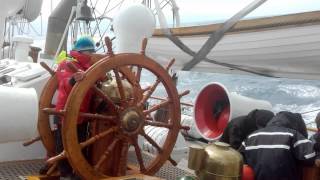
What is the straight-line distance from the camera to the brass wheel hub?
238 centimetres

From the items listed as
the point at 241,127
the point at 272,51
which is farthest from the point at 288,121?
the point at 272,51

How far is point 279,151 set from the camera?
7.32 feet

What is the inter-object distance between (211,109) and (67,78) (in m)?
1.26

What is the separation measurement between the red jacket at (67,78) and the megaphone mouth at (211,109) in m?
1.06

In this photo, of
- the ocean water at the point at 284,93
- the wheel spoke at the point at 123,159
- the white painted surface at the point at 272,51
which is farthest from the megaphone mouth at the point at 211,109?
the ocean water at the point at 284,93

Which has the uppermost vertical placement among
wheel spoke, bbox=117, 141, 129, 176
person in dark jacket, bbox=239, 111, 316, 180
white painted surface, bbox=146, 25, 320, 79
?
white painted surface, bbox=146, 25, 320, 79

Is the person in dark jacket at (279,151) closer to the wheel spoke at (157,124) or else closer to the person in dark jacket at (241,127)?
the person in dark jacket at (241,127)

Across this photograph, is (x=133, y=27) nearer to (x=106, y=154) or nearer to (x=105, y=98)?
(x=105, y=98)

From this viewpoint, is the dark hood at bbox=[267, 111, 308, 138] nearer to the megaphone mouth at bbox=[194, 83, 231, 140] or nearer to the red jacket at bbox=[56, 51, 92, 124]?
the megaphone mouth at bbox=[194, 83, 231, 140]

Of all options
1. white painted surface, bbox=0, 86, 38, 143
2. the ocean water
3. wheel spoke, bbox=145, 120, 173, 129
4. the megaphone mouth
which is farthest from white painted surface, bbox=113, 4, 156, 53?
the ocean water

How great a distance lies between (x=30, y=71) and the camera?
10.3 ft

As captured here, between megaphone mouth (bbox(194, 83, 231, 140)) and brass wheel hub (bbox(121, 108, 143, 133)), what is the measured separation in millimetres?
928

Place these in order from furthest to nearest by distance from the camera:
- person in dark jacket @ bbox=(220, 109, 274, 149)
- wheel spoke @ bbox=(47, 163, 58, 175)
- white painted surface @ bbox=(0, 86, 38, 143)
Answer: person in dark jacket @ bbox=(220, 109, 274, 149)
wheel spoke @ bbox=(47, 163, 58, 175)
white painted surface @ bbox=(0, 86, 38, 143)

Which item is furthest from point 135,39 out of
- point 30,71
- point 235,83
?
point 235,83
